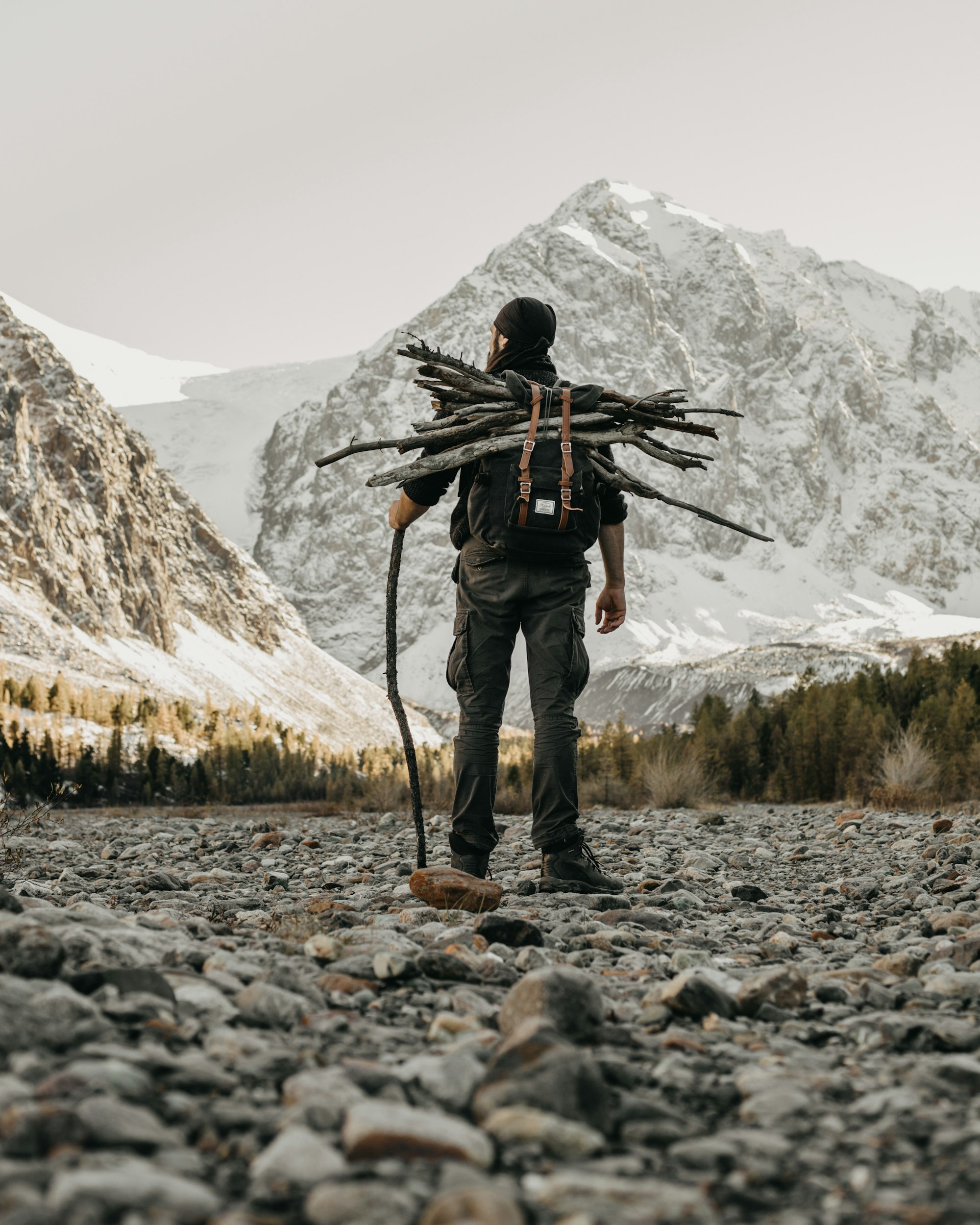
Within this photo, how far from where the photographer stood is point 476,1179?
151cm

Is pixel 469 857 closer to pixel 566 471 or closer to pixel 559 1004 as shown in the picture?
pixel 566 471

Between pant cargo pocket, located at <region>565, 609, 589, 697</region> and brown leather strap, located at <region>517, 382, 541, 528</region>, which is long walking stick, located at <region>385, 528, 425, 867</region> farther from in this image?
pant cargo pocket, located at <region>565, 609, 589, 697</region>

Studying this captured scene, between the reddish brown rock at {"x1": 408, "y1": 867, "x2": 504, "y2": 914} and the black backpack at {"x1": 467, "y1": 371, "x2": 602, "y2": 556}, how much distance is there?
1.52m

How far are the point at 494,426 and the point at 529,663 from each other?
1.17 m

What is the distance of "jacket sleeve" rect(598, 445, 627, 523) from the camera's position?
517 centimetres

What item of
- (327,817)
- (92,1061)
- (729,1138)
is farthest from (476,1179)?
(327,817)

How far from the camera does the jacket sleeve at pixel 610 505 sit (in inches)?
203

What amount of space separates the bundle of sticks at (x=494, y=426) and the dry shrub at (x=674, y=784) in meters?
11.2

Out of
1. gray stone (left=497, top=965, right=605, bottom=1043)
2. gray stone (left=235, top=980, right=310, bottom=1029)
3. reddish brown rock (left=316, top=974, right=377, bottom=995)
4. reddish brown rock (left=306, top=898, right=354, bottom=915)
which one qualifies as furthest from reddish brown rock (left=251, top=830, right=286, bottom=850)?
gray stone (left=497, top=965, right=605, bottom=1043)

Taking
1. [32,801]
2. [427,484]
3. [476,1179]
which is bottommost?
[32,801]

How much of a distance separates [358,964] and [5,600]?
76.6 m

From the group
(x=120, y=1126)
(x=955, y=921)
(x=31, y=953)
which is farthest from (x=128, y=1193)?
(x=955, y=921)

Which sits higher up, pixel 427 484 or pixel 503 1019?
pixel 427 484

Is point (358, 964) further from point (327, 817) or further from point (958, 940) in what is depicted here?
point (327, 817)
